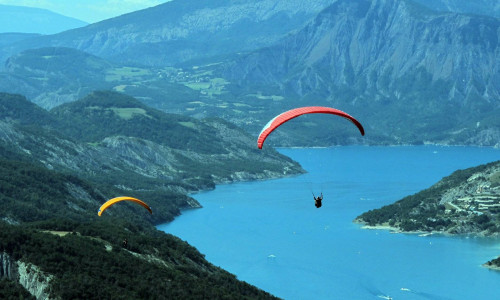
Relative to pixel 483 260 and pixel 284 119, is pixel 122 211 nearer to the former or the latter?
pixel 483 260

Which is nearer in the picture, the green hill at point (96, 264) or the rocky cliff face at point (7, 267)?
the green hill at point (96, 264)

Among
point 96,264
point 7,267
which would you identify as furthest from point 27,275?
point 96,264

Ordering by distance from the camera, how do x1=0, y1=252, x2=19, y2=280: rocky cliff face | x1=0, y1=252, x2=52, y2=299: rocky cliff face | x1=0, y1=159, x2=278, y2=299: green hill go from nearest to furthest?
x1=0, y1=252, x2=52, y2=299: rocky cliff face, x1=0, y1=159, x2=278, y2=299: green hill, x1=0, y1=252, x2=19, y2=280: rocky cliff face

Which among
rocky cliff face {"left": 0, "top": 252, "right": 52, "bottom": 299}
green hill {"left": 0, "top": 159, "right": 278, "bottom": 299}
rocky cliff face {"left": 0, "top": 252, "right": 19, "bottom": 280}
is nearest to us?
rocky cliff face {"left": 0, "top": 252, "right": 52, "bottom": 299}

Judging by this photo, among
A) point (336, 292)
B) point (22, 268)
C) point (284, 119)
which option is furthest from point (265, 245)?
point (284, 119)

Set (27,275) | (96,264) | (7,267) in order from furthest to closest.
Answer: (96,264), (7,267), (27,275)

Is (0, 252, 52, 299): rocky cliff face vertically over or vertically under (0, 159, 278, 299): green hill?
under

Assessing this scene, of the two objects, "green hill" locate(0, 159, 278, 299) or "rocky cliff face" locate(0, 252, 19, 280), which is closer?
"green hill" locate(0, 159, 278, 299)

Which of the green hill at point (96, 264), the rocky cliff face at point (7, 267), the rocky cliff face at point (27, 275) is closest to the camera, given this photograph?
the rocky cliff face at point (27, 275)

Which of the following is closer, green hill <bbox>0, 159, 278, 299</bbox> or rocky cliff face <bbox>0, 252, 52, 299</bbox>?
rocky cliff face <bbox>0, 252, 52, 299</bbox>

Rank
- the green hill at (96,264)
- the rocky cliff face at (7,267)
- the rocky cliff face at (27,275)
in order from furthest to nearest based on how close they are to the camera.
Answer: the rocky cliff face at (7,267), the green hill at (96,264), the rocky cliff face at (27,275)

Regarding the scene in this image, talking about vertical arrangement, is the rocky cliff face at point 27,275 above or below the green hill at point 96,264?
below

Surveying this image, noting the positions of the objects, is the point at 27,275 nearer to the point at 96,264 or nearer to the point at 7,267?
the point at 7,267
